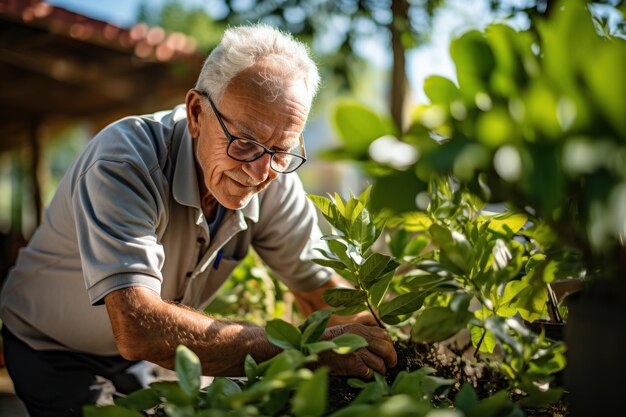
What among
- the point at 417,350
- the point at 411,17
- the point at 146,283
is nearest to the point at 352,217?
the point at 417,350

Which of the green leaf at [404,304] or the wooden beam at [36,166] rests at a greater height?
the green leaf at [404,304]

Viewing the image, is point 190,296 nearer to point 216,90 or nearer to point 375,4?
point 216,90

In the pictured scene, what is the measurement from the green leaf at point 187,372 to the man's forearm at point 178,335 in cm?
40

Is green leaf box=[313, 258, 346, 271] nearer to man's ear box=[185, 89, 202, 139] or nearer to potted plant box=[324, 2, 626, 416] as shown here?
potted plant box=[324, 2, 626, 416]

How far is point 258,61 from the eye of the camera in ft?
5.85

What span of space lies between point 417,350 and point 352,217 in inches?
15.9

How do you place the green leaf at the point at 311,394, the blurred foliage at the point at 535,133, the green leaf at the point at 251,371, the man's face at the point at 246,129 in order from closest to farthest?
the blurred foliage at the point at 535,133
the green leaf at the point at 311,394
the green leaf at the point at 251,371
the man's face at the point at 246,129

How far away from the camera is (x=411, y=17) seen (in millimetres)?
4230

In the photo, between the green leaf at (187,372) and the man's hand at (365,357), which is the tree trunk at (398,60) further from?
the green leaf at (187,372)

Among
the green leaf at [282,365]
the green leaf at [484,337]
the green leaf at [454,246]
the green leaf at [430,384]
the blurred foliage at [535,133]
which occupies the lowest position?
the green leaf at [484,337]

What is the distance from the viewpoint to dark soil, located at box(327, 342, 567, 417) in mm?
1234

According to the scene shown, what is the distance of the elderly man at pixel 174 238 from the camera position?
139 cm

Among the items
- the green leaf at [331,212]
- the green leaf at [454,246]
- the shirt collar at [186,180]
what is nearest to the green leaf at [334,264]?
the green leaf at [331,212]

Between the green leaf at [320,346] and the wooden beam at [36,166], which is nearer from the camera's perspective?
the green leaf at [320,346]
